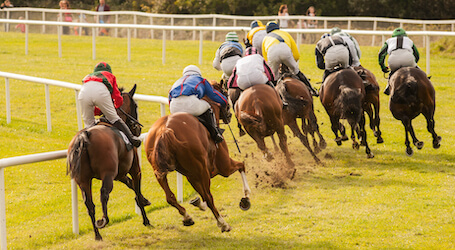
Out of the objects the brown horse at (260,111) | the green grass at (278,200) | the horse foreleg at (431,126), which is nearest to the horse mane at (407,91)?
the horse foreleg at (431,126)

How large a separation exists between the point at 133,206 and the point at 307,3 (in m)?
24.5

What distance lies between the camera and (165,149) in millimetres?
6195

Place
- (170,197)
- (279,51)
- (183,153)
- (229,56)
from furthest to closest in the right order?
1. (229,56)
2. (279,51)
3. (170,197)
4. (183,153)

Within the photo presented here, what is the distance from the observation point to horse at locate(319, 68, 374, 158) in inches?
358

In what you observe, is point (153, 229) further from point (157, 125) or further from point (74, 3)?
point (74, 3)

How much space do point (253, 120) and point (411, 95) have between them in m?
2.47

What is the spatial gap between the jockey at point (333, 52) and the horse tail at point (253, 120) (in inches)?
75.2

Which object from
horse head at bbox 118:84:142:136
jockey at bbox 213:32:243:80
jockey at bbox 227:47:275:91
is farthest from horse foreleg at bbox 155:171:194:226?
jockey at bbox 213:32:243:80

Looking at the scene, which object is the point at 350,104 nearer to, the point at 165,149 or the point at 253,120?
the point at 253,120

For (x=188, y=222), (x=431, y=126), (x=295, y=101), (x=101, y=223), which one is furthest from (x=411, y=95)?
(x=101, y=223)

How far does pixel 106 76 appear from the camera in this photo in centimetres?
697

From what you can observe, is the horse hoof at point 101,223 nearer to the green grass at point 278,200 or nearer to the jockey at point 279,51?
the green grass at point 278,200

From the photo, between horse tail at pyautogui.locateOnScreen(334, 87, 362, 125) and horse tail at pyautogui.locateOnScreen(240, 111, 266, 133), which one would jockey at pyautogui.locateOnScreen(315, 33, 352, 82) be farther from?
horse tail at pyautogui.locateOnScreen(240, 111, 266, 133)

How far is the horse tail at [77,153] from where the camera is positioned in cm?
614
